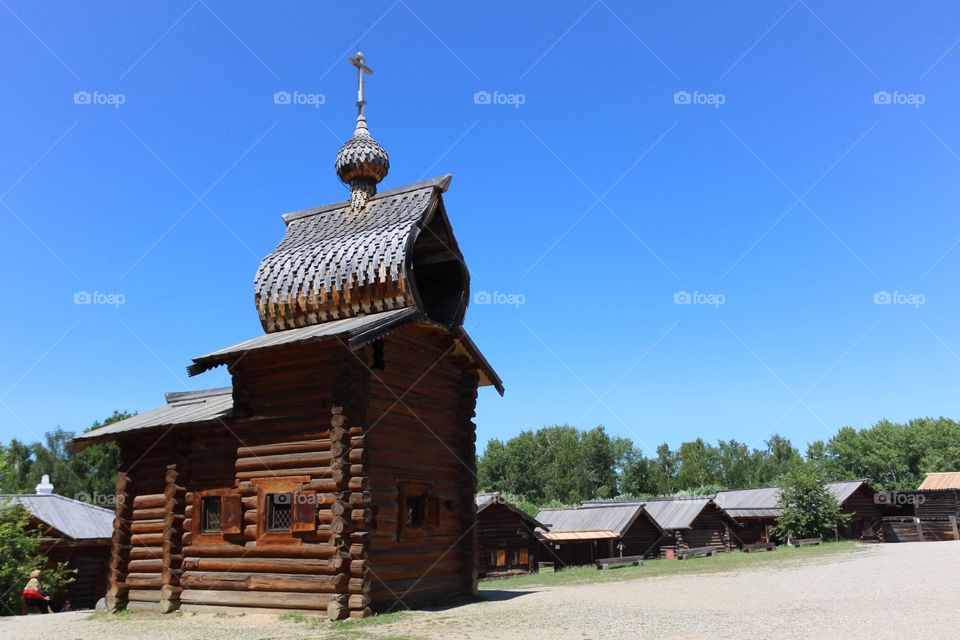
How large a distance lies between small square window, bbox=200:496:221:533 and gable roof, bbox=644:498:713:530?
1476 inches

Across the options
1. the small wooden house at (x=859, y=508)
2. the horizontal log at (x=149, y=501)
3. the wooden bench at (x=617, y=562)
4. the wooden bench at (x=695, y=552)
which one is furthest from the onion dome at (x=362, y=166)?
the small wooden house at (x=859, y=508)

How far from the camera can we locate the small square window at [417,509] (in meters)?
18.9

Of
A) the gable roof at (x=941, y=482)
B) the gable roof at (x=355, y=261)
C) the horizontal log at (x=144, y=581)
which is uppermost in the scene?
the gable roof at (x=355, y=261)

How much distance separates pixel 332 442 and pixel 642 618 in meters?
7.51

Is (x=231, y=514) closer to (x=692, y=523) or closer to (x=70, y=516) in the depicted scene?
(x=70, y=516)

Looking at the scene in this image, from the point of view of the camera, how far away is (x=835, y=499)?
5381 cm

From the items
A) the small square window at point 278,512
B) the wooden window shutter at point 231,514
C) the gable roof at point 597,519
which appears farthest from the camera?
the gable roof at point 597,519

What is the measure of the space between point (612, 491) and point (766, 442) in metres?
46.6

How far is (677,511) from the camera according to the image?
53406 millimetres

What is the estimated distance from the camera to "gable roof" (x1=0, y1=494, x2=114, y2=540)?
105ft

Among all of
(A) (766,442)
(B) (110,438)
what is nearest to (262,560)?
(B) (110,438)

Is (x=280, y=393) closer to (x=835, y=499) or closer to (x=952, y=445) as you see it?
(x=835, y=499)

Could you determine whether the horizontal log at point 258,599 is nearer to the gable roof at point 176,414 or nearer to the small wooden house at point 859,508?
the gable roof at point 176,414

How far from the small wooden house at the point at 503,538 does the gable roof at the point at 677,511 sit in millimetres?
12692
